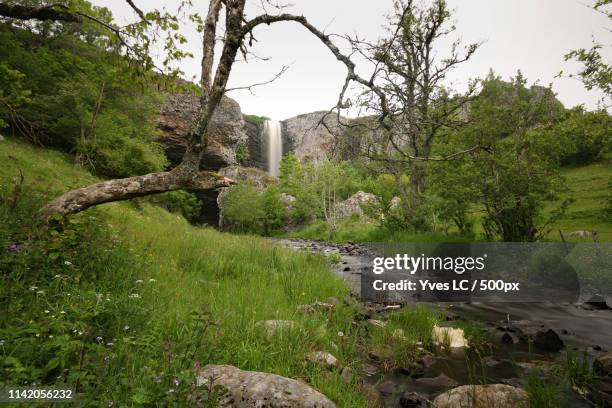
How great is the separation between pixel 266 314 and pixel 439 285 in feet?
25.4

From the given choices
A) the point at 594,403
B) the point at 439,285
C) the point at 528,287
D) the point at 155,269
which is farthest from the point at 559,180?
the point at 155,269

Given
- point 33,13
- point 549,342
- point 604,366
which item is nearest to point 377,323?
point 549,342

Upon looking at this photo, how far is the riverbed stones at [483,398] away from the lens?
3490 mm

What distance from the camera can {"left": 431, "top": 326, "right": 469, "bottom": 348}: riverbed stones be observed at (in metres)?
5.42

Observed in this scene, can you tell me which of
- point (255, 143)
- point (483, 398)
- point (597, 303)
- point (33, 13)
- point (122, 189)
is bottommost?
point (597, 303)

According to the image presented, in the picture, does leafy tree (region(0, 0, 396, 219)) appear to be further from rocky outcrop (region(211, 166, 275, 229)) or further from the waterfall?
the waterfall

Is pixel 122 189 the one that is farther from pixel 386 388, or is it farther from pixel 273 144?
pixel 273 144

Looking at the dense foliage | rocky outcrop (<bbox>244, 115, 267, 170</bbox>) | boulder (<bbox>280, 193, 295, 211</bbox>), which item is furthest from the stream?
rocky outcrop (<bbox>244, 115, 267, 170</bbox>)

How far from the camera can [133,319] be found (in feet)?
11.8

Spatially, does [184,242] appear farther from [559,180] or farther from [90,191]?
[559,180]

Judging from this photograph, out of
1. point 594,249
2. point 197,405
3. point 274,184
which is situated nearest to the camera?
point 197,405

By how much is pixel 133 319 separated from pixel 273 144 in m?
78.2

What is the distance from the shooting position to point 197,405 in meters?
2.41

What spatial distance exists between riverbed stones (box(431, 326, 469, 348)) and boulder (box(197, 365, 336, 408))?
3.33 metres
